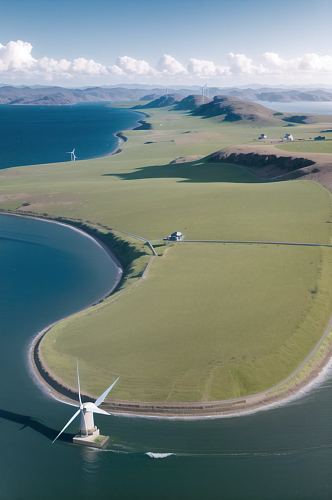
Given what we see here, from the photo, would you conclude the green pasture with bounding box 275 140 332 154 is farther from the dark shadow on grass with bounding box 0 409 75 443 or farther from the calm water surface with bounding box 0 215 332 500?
the dark shadow on grass with bounding box 0 409 75 443

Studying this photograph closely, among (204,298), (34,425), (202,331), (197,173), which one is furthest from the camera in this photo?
(197,173)

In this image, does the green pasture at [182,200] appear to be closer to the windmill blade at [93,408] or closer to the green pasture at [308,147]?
the green pasture at [308,147]

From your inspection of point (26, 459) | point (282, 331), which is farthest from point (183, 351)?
point (26, 459)

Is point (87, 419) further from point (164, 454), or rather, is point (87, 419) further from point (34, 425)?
point (164, 454)

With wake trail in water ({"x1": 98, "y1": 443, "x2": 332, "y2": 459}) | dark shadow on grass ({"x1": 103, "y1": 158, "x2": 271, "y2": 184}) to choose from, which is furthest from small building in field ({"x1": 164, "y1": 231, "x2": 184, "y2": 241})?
wake trail in water ({"x1": 98, "y1": 443, "x2": 332, "y2": 459})

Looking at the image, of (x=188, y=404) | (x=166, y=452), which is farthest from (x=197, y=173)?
(x=166, y=452)

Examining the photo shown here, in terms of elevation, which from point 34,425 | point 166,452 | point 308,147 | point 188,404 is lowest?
point 166,452

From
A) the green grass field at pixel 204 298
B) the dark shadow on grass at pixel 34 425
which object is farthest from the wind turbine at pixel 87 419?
the green grass field at pixel 204 298
